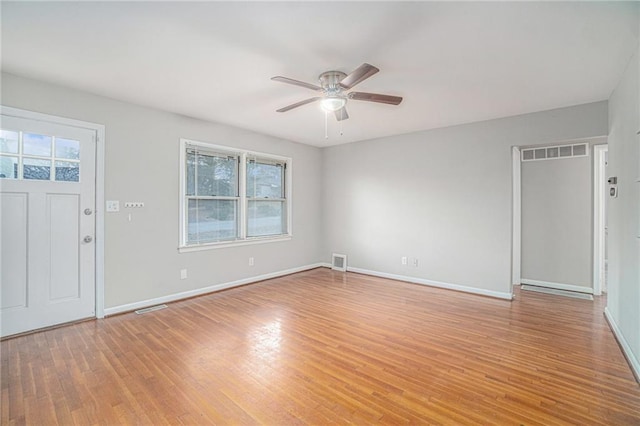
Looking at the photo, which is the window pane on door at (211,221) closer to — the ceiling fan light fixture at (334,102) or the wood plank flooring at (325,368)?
the wood plank flooring at (325,368)

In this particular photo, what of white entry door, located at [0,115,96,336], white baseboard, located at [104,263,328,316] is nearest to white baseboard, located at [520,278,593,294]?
white baseboard, located at [104,263,328,316]

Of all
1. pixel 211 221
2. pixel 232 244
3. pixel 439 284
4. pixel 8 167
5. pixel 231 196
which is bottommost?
pixel 439 284

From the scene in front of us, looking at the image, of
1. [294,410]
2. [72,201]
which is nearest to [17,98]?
[72,201]

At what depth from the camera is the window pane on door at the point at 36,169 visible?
9.67 feet

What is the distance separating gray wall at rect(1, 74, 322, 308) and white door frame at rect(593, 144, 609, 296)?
210 inches

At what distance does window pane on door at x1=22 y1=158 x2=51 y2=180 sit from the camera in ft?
9.67

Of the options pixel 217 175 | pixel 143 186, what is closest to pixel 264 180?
pixel 217 175

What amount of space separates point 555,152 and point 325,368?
4.77 m

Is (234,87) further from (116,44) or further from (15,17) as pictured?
(15,17)

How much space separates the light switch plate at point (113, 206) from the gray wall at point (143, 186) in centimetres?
5

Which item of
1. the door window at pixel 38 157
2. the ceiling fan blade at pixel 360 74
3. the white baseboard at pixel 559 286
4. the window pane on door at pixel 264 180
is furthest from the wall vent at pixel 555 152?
the door window at pixel 38 157

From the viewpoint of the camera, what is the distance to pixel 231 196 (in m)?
4.80

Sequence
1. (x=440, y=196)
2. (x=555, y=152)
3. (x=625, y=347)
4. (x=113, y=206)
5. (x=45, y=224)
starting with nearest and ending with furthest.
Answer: (x=625, y=347), (x=45, y=224), (x=113, y=206), (x=555, y=152), (x=440, y=196)

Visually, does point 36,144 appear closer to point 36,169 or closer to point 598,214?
point 36,169
